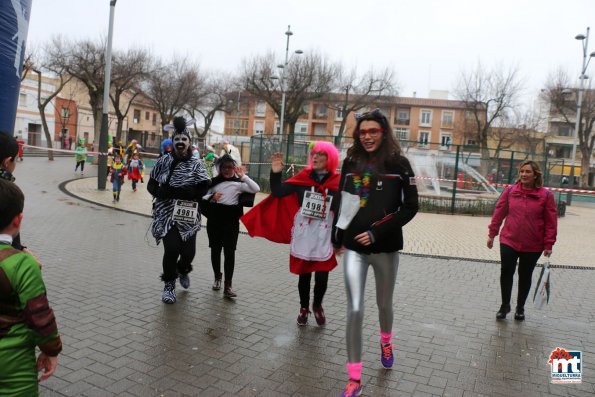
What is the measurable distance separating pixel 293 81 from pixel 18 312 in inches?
1511

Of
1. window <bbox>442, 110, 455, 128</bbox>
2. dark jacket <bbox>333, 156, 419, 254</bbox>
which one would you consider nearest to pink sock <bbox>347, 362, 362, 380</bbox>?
dark jacket <bbox>333, 156, 419, 254</bbox>

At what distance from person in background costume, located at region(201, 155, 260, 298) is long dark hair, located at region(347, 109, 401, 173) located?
2.08 m

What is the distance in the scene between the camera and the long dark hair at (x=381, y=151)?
12.0 ft

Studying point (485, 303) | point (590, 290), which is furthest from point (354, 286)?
point (590, 290)

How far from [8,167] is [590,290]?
7536 millimetres

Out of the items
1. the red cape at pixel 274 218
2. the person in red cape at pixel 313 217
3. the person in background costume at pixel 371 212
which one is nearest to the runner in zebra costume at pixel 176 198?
the red cape at pixel 274 218

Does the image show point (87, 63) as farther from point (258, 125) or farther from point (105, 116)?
point (258, 125)

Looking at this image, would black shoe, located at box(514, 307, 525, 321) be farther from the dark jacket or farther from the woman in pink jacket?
the dark jacket

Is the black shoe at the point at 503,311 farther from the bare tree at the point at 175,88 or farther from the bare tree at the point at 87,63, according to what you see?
the bare tree at the point at 175,88

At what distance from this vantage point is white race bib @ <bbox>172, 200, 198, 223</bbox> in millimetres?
5293

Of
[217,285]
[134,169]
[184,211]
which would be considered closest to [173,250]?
[184,211]

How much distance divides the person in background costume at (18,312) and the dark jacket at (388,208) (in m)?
2.09
